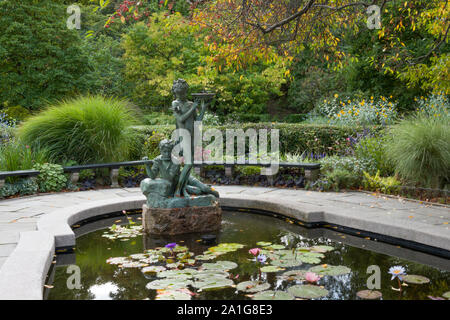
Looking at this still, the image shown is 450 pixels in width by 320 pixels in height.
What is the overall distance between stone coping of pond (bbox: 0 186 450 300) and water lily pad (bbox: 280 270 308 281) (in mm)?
1611

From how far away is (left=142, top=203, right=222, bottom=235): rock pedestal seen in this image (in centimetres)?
514

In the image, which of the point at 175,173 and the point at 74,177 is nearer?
the point at 175,173

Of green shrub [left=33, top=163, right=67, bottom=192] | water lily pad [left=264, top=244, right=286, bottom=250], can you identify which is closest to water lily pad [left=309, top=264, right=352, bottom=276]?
water lily pad [left=264, top=244, right=286, bottom=250]

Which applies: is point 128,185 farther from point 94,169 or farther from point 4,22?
point 4,22

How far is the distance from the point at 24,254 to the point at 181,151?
2340 mm

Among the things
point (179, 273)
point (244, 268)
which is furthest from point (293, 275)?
point (179, 273)

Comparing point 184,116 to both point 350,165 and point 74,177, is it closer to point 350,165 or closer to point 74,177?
point 74,177

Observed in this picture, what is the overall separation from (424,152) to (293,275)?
164 inches

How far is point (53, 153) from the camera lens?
A: 8258mm

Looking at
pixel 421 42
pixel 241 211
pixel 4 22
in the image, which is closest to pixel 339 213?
pixel 241 211

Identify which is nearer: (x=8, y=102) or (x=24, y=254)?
(x=24, y=254)

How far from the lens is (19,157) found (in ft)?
25.6

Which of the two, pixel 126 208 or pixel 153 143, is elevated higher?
pixel 153 143
